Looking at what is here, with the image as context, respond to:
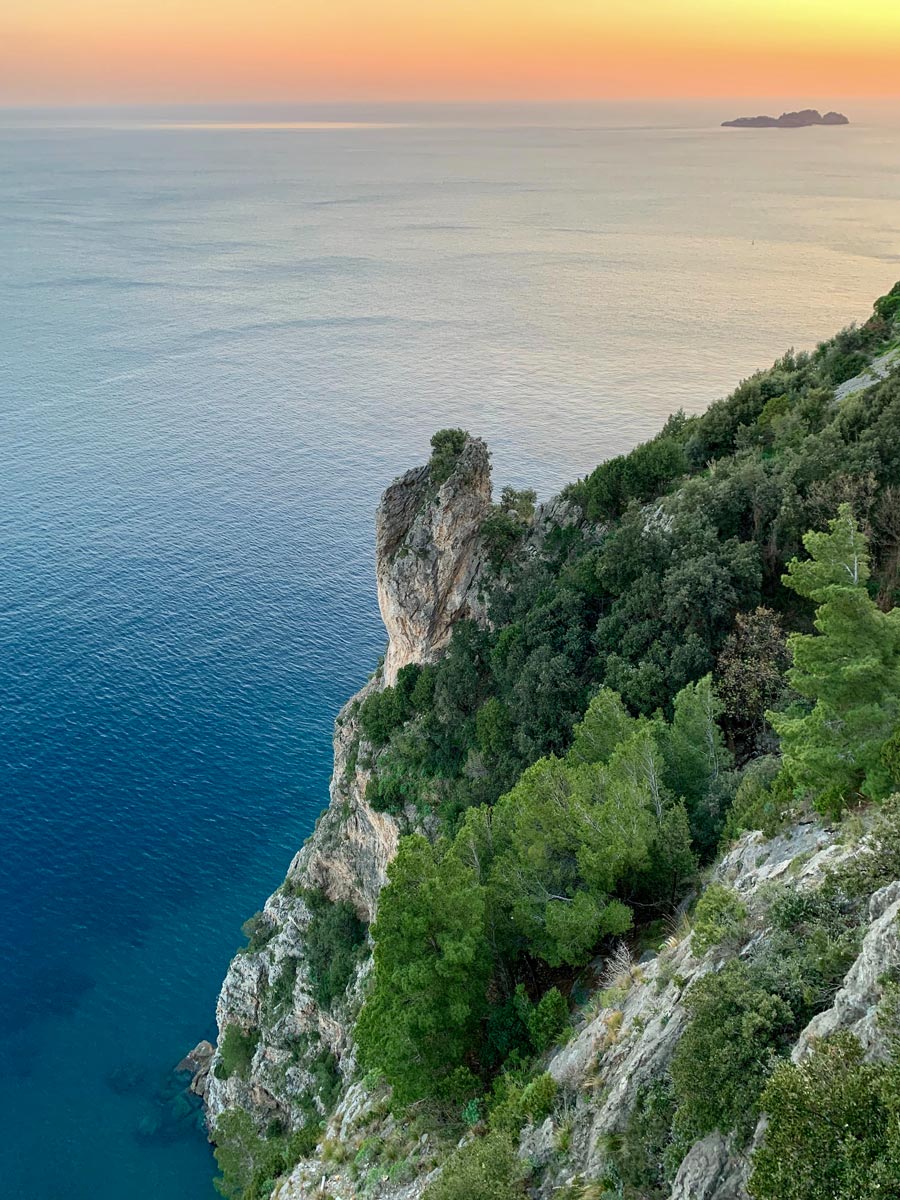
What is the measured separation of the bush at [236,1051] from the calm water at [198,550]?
474cm

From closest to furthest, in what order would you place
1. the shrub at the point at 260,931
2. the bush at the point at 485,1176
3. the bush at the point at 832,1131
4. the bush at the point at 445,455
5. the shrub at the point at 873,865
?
the bush at the point at 832,1131 < the shrub at the point at 873,865 < the bush at the point at 485,1176 < the bush at the point at 445,455 < the shrub at the point at 260,931

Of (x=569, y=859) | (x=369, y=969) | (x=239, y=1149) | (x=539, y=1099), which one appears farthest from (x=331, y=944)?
(x=539, y=1099)

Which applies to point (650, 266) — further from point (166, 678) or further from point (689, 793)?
point (689, 793)

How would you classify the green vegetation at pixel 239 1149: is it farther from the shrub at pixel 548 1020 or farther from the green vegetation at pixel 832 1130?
the green vegetation at pixel 832 1130

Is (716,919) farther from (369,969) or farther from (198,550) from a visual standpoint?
(198,550)

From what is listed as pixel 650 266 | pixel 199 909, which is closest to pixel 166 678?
pixel 199 909

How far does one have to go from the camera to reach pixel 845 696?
70.6 feet

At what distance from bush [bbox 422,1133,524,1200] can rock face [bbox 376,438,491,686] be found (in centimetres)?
3221

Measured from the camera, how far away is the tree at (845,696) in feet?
67.7

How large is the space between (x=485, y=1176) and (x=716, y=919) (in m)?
7.28

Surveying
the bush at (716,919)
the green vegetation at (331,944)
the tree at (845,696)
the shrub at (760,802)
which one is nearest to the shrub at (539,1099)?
the bush at (716,919)

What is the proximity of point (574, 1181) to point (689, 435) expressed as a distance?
44.7 meters

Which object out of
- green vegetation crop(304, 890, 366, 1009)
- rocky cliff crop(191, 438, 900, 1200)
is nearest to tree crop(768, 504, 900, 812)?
rocky cliff crop(191, 438, 900, 1200)

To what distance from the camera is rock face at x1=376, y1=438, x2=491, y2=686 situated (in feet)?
161
